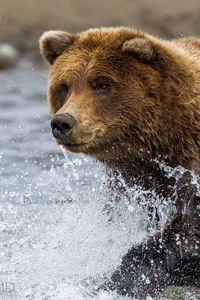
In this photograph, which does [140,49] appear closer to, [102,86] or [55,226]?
[102,86]

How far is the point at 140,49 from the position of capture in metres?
6.43

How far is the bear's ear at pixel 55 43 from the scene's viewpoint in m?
6.80

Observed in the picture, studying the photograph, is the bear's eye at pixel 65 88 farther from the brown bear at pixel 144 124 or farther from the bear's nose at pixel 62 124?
the bear's nose at pixel 62 124

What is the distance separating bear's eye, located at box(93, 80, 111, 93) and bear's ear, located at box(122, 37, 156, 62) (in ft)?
0.81

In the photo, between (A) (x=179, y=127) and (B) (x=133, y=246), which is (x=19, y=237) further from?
(A) (x=179, y=127)

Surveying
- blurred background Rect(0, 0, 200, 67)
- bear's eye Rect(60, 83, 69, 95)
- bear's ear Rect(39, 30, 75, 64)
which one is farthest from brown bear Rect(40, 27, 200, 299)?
blurred background Rect(0, 0, 200, 67)

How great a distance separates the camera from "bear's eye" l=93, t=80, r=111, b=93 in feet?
21.5

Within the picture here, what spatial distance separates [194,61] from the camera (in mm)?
6777

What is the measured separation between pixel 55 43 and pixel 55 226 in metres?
1.84

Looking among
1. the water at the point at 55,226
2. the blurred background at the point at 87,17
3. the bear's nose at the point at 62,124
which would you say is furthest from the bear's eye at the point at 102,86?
the blurred background at the point at 87,17

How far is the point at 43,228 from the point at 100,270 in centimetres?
108

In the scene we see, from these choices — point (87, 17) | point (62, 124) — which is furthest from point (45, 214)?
point (87, 17)

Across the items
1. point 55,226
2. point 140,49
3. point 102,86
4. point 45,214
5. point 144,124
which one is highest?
point 140,49

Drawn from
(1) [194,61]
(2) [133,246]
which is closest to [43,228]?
(2) [133,246]
